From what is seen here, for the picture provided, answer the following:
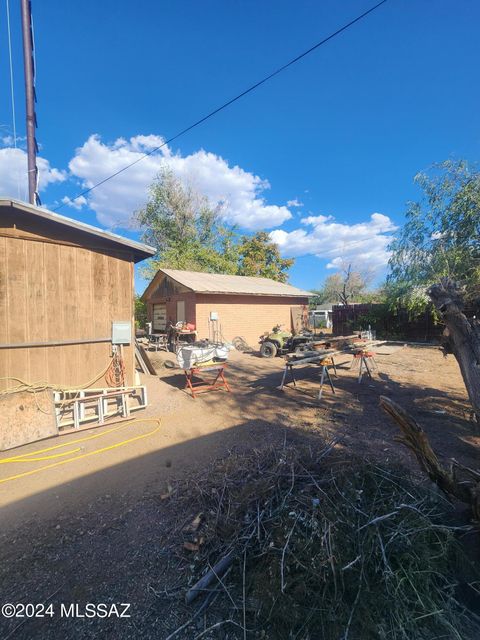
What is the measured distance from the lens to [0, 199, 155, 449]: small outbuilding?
4.98m

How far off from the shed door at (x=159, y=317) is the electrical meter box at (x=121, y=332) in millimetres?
11531

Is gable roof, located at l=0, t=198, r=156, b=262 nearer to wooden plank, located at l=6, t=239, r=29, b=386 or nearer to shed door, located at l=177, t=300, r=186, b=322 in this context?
wooden plank, located at l=6, t=239, r=29, b=386

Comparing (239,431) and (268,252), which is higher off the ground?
(268,252)

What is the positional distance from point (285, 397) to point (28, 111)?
8.99 metres

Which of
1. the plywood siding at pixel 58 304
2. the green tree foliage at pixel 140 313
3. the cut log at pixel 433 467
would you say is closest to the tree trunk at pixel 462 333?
the cut log at pixel 433 467

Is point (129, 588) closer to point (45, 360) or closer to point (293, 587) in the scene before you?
point (293, 587)

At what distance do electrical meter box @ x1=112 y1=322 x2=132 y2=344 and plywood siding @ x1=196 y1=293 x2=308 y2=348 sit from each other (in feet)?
26.7

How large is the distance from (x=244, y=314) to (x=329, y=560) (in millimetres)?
14725

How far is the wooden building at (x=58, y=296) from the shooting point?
198 inches

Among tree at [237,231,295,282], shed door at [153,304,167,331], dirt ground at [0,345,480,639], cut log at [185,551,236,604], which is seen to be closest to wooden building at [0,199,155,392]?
dirt ground at [0,345,480,639]

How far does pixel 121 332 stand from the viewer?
6148 millimetres

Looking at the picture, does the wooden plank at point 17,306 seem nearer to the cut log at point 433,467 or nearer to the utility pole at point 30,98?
the utility pole at point 30,98

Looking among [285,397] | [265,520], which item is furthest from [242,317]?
[265,520]

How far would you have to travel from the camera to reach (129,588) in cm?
201
